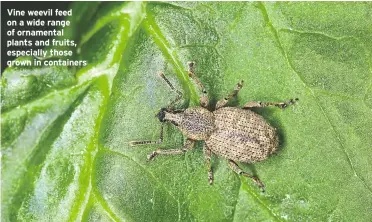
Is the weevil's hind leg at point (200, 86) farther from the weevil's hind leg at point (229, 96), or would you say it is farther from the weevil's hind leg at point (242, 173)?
the weevil's hind leg at point (242, 173)

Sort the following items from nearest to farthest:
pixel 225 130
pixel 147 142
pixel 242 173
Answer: pixel 147 142
pixel 242 173
pixel 225 130

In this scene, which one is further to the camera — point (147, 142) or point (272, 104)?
point (272, 104)

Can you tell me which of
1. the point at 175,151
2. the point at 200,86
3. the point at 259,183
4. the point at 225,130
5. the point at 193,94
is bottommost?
the point at 259,183

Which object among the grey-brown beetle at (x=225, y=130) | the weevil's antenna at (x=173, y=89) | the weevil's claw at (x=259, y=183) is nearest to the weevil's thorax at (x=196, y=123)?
the grey-brown beetle at (x=225, y=130)

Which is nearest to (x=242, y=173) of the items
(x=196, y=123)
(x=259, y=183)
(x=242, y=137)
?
(x=259, y=183)

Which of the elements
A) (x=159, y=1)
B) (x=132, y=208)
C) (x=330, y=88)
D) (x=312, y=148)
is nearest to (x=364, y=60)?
(x=330, y=88)

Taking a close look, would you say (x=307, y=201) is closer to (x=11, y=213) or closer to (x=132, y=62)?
(x=132, y=62)

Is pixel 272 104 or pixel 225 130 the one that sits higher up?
pixel 272 104

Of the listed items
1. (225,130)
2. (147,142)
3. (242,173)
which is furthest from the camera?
(225,130)

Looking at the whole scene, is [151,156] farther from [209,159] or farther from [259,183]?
[259,183]
